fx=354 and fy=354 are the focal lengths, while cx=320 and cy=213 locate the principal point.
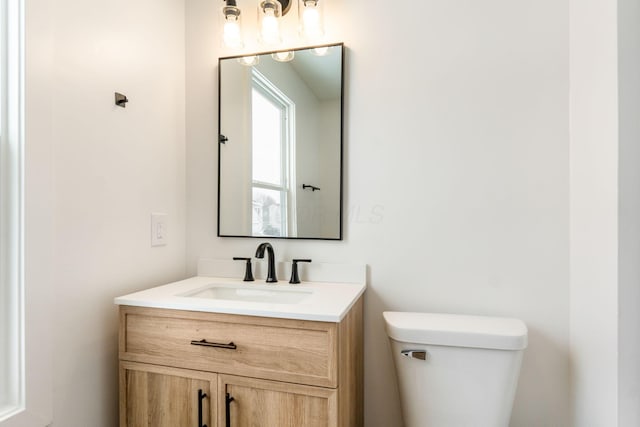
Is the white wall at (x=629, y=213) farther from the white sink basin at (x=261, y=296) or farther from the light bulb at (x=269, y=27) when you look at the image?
the light bulb at (x=269, y=27)

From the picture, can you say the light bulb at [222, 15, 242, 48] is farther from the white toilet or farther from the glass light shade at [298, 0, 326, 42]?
the white toilet

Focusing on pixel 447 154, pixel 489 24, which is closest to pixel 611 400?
pixel 447 154

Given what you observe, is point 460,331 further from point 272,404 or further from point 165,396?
point 165,396

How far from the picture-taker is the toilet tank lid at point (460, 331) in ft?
3.78

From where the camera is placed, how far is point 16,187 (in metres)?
1.01

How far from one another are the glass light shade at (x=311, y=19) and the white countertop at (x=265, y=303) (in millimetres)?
1067

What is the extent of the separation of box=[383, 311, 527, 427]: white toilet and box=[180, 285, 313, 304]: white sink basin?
1.32 ft

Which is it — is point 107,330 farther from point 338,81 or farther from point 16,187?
point 338,81

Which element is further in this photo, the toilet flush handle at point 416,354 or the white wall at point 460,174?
the white wall at point 460,174

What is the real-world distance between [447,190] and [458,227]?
15cm

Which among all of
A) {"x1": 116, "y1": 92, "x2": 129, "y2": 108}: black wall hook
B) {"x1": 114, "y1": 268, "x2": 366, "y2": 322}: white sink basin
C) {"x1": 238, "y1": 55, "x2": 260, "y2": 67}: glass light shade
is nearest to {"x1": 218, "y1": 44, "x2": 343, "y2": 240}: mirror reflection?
{"x1": 238, "y1": 55, "x2": 260, "y2": 67}: glass light shade

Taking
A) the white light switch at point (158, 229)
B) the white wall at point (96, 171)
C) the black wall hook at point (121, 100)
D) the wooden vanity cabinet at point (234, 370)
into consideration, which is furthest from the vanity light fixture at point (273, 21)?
the wooden vanity cabinet at point (234, 370)

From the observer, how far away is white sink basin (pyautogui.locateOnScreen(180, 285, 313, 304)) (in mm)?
1446

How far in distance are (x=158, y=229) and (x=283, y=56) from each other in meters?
0.95
